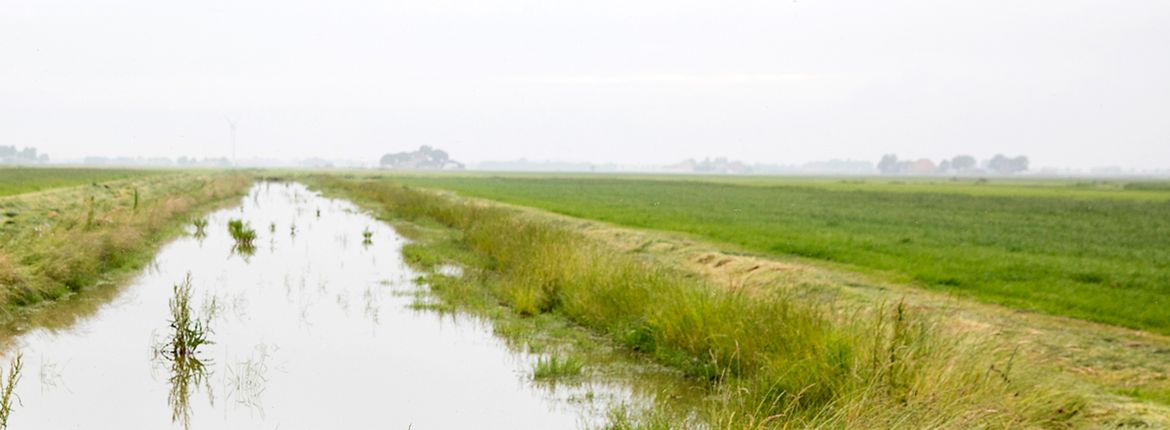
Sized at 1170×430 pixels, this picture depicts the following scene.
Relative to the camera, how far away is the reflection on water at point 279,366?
27.8 ft

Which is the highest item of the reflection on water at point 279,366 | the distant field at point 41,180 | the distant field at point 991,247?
the distant field at point 41,180

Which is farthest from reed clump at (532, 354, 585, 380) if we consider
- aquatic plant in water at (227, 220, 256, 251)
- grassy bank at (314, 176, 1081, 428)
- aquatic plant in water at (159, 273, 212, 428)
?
aquatic plant in water at (227, 220, 256, 251)

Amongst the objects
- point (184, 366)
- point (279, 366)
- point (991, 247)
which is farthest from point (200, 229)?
point (991, 247)

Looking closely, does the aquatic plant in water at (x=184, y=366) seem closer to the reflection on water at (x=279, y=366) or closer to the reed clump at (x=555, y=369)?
the reflection on water at (x=279, y=366)

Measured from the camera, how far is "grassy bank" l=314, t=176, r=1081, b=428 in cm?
650

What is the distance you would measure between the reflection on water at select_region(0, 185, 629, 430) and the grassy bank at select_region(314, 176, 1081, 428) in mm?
1358

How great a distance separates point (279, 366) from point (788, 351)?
19.2 feet

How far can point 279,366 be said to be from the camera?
34.0 ft

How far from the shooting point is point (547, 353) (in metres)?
11.2

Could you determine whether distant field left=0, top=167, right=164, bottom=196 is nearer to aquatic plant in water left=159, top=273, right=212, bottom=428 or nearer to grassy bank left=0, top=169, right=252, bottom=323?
grassy bank left=0, top=169, right=252, bottom=323

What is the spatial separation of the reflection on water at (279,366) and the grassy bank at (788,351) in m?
1.36

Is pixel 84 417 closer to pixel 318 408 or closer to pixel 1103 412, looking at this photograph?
pixel 318 408

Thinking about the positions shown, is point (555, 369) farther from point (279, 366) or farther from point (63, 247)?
point (63, 247)

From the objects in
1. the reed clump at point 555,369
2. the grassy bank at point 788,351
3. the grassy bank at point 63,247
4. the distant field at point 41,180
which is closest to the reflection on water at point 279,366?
the reed clump at point 555,369
